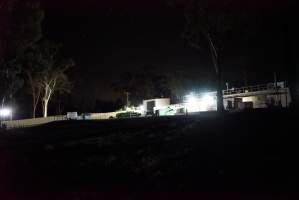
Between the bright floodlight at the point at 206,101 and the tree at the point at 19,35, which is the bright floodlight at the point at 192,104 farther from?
the tree at the point at 19,35

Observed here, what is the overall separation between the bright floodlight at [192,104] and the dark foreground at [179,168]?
38.8 metres

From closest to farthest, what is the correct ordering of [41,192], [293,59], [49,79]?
[41,192] → [293,59] → [49,79]

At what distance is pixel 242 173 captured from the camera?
8.78 metres

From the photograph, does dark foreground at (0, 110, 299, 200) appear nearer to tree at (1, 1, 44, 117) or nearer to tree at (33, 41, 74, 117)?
tree at (1, 1, 44, 117)

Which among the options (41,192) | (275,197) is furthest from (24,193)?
(275,197)

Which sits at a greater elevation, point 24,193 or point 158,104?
point 158,104

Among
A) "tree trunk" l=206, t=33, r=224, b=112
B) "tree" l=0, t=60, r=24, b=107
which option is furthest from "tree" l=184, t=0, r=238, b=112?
"tree" l=0, t=60, r=24, b=107

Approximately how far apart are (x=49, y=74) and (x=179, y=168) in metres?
56.1

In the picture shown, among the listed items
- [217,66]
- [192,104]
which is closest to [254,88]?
[192,104]

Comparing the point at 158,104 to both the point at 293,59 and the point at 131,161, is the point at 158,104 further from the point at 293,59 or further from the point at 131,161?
the point at 131,161

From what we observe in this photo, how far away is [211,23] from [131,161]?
21181mm

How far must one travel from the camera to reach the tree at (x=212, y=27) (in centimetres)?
2944

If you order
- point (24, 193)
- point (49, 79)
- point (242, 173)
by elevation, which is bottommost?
point (24, 193)

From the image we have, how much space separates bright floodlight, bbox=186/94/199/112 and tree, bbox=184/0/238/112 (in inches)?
881
